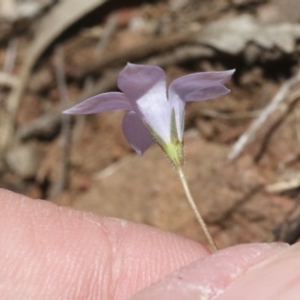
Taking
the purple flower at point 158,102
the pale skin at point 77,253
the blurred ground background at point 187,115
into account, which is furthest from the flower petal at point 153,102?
the blurred ground background at point 187,115

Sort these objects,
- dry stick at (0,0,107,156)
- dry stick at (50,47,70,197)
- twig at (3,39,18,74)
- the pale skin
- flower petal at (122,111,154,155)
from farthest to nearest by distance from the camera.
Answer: twig at (3,39,18,74), dry stick at (0,0,107,156), dry stick at (50,47,70,197), the pale skin, flower petal at (122,111,154,155)

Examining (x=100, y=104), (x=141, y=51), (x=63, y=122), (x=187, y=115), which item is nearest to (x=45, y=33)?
(x=63, y=122)

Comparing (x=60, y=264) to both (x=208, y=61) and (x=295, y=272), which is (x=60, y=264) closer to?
(x=295, y=272)

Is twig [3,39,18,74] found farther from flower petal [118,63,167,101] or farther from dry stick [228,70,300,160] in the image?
flower petal [118,63,167,101]

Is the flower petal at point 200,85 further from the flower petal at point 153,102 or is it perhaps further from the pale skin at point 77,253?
the pale skin at point 77,253

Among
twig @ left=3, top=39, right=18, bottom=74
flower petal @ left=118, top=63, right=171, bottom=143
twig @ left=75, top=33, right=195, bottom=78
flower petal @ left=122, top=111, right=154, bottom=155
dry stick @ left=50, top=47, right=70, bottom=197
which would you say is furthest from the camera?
twig @ left=3, top=39, right=18, bottom=74

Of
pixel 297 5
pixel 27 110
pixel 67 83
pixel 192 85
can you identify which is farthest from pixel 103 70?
pixel 192 85

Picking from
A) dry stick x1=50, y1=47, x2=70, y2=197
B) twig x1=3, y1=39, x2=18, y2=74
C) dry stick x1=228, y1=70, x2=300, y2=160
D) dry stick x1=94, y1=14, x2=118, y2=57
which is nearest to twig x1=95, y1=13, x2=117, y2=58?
dry stick x1=94, y1=14, x2=118, y2=57

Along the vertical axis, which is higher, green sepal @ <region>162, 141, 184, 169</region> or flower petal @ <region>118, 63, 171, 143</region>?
flower petal @ <region>118, 63, 171, 143</region>
